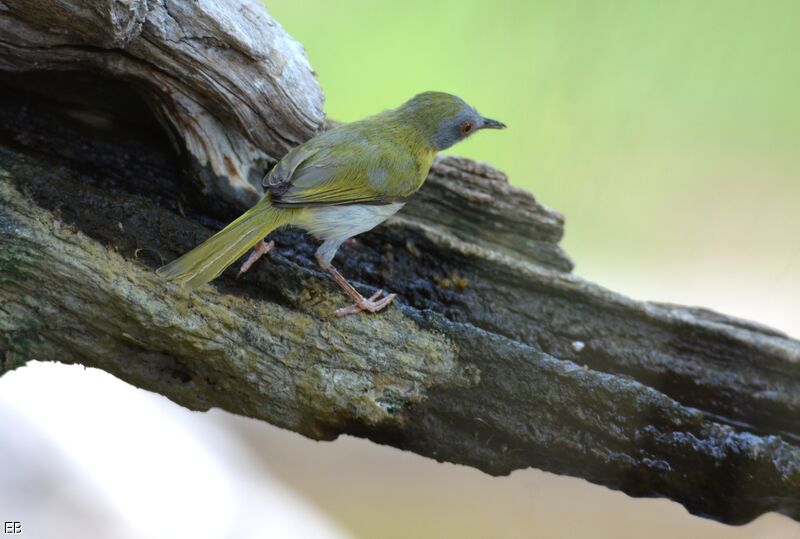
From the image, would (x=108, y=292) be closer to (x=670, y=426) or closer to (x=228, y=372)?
(x=228, y=372)

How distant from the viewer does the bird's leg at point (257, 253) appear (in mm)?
3064

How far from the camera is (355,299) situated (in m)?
3.10

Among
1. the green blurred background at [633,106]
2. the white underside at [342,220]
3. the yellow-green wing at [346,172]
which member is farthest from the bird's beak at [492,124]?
the white underside at [342,220]

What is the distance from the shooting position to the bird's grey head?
128 inches

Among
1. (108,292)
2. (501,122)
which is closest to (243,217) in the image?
(108,292)

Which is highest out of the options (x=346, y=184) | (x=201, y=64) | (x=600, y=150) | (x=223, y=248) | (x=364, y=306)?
(x=600, y=150)

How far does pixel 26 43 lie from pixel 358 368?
1.73 m

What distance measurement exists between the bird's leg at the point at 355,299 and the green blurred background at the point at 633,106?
3.00ft

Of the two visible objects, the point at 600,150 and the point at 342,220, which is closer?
the point at 342,220

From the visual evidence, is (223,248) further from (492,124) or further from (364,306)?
(492,124)

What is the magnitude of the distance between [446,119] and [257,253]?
3.24ft

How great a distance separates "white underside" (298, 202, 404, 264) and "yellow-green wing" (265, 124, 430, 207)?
0.03 meters

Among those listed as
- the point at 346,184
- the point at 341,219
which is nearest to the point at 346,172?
the point at 346,184


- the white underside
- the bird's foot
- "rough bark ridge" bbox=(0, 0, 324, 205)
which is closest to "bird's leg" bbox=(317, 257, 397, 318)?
the bird's foot
